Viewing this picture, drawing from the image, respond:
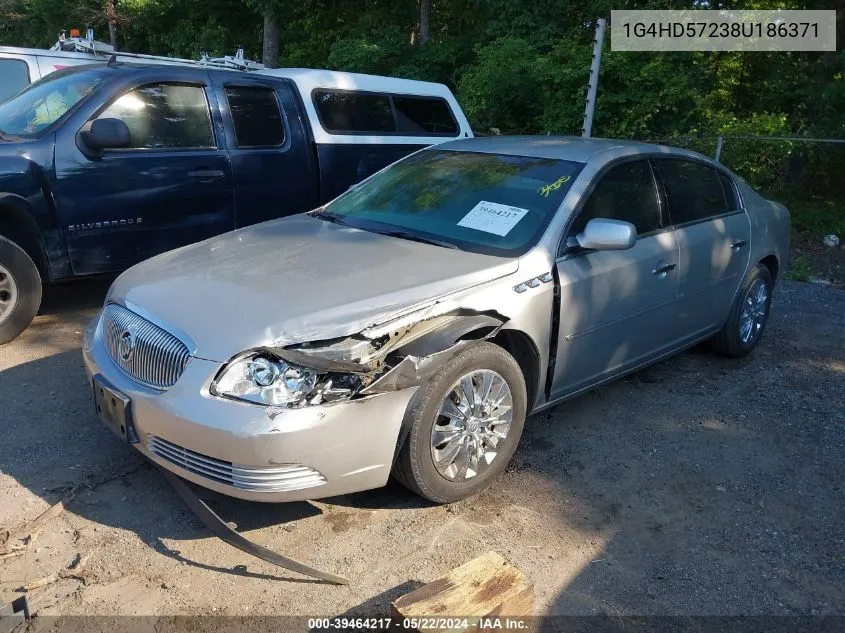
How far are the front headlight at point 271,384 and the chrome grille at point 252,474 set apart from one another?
0.26 metres

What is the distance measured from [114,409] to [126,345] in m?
0.29

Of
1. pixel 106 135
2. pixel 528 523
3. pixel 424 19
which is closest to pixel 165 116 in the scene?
pixel 106 135

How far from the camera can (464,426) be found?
343cm

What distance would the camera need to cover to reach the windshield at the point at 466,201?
3.95 metres

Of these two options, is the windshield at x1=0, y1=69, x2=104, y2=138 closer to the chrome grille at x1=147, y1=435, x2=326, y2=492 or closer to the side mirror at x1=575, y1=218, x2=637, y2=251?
the chrome grille at x1=147, y1=435, x2=326, y2=492

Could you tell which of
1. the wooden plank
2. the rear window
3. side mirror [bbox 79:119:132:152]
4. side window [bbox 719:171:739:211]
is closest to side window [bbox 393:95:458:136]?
the rear window

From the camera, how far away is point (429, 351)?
3215mm

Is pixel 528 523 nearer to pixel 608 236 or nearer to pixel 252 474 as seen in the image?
pixel 252 474

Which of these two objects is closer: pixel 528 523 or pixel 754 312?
pixel 528 523

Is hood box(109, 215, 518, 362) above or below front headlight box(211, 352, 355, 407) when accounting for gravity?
above

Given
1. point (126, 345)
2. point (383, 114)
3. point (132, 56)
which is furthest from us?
point (132, 56)

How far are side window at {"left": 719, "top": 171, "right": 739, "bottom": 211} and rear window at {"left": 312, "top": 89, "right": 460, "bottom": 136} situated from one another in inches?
125

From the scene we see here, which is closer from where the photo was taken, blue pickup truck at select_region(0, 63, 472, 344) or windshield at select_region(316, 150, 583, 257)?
windshield at select_region(316, 150, 583, 257)

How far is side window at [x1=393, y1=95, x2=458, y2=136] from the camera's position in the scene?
740cm
